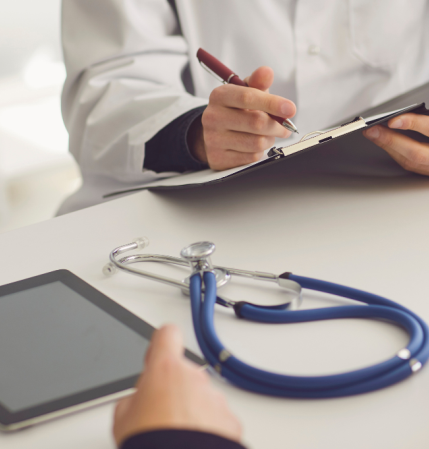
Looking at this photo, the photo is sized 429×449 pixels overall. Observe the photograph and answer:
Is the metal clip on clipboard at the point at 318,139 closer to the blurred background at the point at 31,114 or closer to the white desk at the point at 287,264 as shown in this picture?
the white desk at the point at 287,264

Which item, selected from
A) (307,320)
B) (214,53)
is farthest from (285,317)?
(214,53)

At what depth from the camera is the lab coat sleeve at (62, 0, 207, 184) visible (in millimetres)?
847

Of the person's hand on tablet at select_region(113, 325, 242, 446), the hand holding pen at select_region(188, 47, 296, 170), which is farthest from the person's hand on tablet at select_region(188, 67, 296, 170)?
the person's hand on tablet at select_region(113, 325, 242, 446)

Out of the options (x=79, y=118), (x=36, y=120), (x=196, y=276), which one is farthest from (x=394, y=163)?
(x=36, y=120)

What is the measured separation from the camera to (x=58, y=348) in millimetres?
347

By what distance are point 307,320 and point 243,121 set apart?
0.35 meters

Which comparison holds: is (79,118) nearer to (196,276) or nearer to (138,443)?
(196,276)

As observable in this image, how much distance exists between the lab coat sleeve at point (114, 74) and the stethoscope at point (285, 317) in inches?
16.6

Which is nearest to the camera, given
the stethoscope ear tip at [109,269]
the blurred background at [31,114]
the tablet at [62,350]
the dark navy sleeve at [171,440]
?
the dark navy sleeve at [171,440]

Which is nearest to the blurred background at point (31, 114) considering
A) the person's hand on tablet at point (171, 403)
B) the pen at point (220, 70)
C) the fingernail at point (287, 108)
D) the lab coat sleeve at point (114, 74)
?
the lab coat sleeve at point (114, 74)

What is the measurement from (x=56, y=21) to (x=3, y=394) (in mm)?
2746

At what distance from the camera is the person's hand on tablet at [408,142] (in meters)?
0.56

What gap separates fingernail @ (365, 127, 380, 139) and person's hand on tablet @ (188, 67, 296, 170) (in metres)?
0.10

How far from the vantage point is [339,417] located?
27 cm
